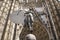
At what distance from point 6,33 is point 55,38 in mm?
1570

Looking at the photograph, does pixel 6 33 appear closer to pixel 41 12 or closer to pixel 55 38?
pixel 55 38

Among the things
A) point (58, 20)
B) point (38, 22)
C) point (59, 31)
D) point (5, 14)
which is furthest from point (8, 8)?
point (59, 31)

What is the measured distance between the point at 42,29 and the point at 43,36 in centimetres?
29

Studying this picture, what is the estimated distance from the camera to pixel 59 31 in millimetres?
4855

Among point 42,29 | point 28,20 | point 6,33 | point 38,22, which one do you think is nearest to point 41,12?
point 38,22

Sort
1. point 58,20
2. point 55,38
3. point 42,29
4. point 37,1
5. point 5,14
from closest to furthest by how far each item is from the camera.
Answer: point 55,38, point 42,29, point 58,20, point 5,14, point 37,1

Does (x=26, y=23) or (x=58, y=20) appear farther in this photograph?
(x=58, y=20)

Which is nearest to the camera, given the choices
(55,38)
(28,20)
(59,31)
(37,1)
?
(55,38)

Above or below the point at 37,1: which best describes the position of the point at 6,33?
below

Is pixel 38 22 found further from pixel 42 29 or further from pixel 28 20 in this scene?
pixel 28 20

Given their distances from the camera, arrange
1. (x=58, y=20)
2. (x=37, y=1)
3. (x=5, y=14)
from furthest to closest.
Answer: (x=37, y=1) < (x=5, y=14) < (x=58, y=20)

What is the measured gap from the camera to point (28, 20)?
4.12 metres

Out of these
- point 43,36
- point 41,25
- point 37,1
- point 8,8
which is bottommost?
point 43,36

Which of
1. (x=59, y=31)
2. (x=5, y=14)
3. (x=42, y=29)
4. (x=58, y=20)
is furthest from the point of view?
(x=5, y=14)
